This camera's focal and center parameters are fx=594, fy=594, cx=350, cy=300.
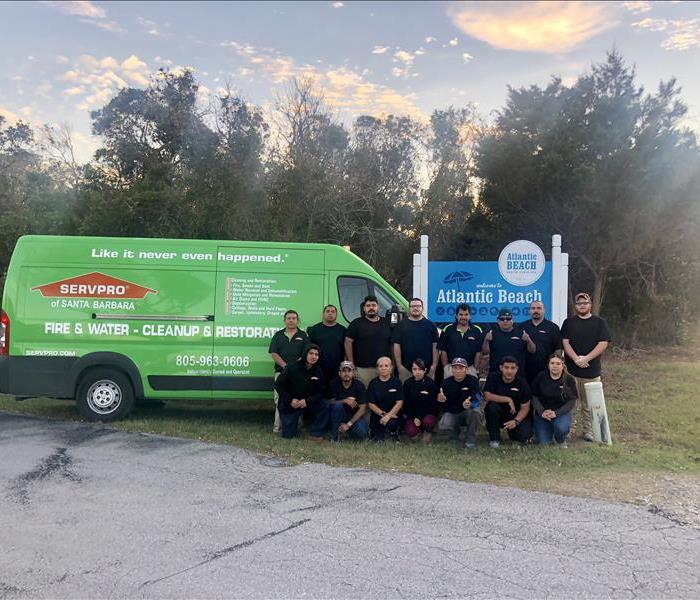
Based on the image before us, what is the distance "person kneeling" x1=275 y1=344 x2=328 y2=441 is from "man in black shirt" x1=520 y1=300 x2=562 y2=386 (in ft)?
8.62

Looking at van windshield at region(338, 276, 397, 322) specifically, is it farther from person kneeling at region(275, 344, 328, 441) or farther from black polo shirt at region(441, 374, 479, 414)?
black polo shirt at region(441, 374, 479, 414)

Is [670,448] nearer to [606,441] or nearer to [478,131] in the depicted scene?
[606,441]

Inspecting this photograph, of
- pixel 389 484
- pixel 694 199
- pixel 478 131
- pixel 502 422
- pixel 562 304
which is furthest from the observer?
pixel 478 131

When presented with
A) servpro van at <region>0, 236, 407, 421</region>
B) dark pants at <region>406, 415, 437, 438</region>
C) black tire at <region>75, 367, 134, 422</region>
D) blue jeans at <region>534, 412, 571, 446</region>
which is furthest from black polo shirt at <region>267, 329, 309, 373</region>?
blue jeans at <region>534, 412, 571, 446</region>

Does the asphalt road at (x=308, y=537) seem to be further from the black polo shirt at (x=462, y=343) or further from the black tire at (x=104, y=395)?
the black polo shirt at (x=462, y=343)

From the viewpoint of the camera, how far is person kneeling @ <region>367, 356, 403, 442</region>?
7.12 metres

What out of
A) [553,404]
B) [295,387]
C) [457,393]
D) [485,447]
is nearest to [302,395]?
[295,387]

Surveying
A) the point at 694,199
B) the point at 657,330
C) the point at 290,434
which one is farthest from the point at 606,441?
the point at 657,330

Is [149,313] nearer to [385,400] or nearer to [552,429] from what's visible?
[385,400]

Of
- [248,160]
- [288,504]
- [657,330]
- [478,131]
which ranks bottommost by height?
[288,504]

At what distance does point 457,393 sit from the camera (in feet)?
23.4

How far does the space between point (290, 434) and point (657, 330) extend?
1521cm

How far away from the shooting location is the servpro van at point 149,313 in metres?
7.60

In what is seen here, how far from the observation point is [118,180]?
59.7ft
